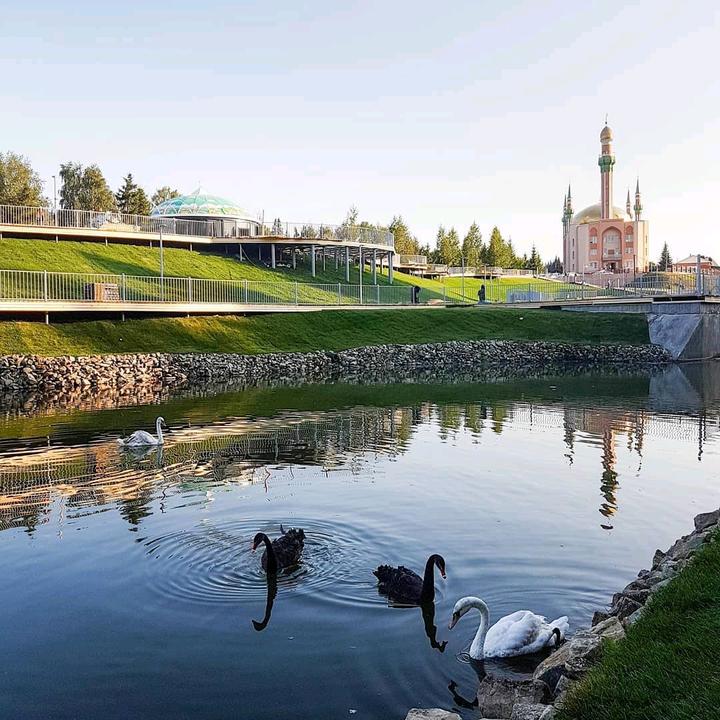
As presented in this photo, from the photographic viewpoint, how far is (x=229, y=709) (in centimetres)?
770

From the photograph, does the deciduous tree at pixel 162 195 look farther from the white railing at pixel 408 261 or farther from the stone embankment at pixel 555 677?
the stone embankment at pixel 555 677

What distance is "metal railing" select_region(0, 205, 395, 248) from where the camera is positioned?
6362 centimetres

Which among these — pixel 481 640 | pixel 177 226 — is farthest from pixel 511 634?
pixel 177 226

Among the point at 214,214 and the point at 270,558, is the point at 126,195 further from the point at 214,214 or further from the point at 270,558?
the point at 270,558

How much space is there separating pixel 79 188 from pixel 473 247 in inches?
2327

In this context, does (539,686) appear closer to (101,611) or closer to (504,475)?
(101,611)

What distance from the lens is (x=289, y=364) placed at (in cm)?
4712

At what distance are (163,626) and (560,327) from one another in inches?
2282

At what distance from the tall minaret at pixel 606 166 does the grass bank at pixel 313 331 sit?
271 ft

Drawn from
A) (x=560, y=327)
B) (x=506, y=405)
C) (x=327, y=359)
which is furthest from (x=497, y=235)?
(x=506, y=405)

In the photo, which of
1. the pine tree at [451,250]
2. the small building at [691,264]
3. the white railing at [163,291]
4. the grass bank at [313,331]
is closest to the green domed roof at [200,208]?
the white railing at [163,291]

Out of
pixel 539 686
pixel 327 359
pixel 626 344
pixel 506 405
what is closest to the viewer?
pixel 539 686

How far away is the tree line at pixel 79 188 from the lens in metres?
93.4

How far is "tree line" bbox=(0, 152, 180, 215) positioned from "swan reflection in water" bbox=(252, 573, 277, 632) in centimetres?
8995
